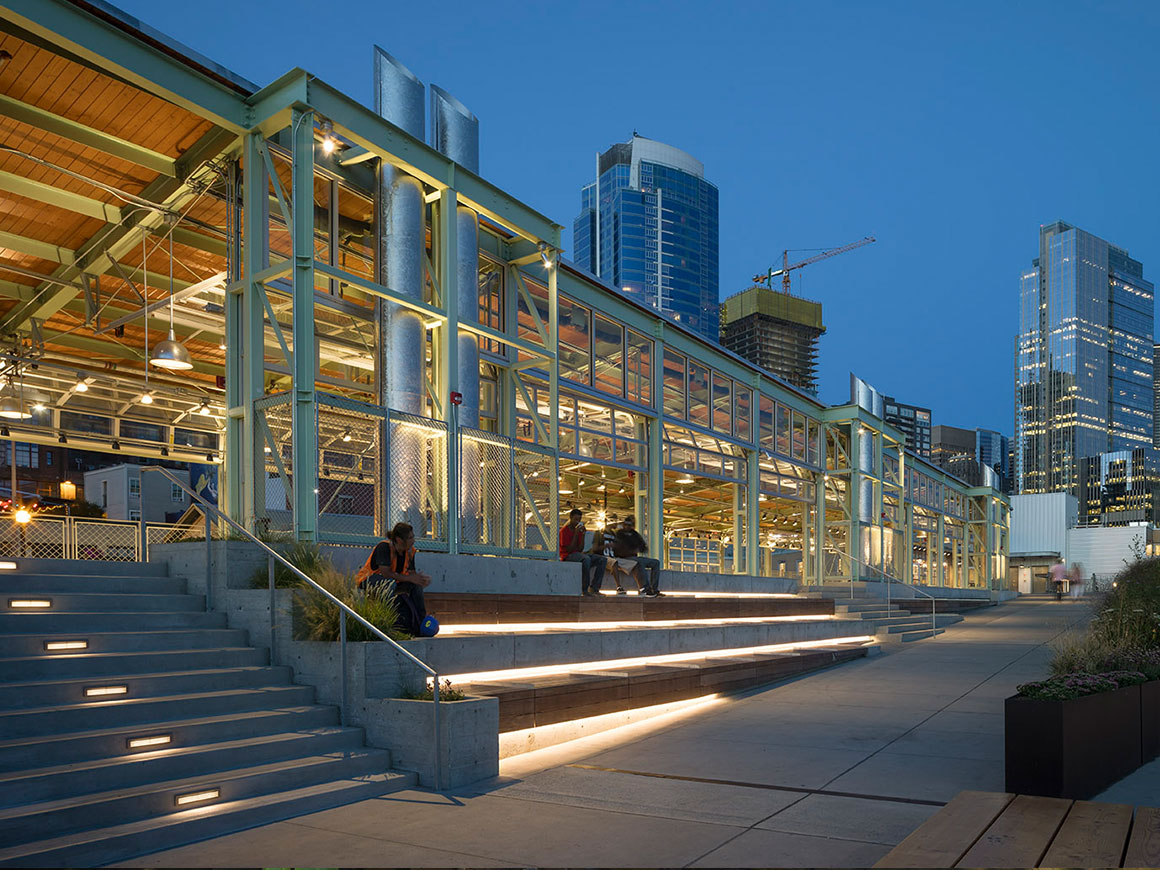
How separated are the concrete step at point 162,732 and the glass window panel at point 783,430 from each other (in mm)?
21111

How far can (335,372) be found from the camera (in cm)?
1806

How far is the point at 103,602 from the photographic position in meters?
7.95

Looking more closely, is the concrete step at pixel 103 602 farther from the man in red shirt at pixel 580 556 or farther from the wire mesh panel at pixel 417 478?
the man in red shirt at pixel 580 556

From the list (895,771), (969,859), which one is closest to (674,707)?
(895,771)

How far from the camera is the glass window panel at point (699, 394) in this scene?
869 inches

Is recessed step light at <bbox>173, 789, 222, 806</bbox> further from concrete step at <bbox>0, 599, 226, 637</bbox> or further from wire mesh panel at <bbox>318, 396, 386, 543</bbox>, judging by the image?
wire mesh panel at <bbox>318, 396, 386, 543</bbox>

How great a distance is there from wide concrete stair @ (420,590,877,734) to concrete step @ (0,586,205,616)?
2403 mm

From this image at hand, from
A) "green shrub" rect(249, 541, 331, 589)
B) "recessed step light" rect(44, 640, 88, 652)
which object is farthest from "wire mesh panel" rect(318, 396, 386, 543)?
"recessed step light" rect(44, 640, 88, 652)

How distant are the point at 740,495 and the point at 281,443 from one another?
51.7 feet

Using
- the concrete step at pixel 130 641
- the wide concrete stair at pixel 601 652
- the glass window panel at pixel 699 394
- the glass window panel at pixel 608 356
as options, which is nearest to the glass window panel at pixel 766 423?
the glass window panel at pixel 699 394

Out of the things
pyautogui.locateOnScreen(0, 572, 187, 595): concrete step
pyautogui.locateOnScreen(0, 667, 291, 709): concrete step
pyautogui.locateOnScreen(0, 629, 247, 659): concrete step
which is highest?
pyautogui.locateOnScreen(0, 572, 187, 595): concrete step

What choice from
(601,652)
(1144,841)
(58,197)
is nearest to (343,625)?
(601,652)

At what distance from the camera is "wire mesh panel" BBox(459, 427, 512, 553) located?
473 inches

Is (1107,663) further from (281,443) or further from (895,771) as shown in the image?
(281,443)
